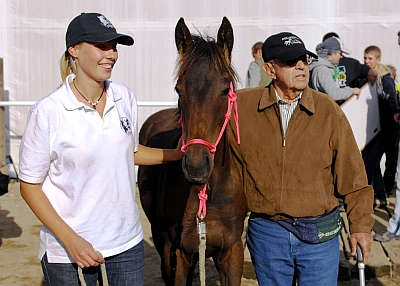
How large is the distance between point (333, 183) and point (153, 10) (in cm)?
641

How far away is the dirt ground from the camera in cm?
496

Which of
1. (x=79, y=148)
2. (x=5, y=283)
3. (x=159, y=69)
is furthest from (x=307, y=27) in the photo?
(x=79, y=148)

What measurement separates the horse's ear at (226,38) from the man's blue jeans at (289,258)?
872 millimetres

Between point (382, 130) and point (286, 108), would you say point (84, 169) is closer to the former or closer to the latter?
point (286, 108)

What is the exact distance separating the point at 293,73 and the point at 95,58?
93 cm

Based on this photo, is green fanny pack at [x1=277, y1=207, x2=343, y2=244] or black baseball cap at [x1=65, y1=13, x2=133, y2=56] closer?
black baseball cap at [x1=65, y1=13, x2=133, y2=56]

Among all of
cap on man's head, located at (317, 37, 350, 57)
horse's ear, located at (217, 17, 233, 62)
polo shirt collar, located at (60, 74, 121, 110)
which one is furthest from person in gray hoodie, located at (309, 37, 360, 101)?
polo shirt collar, located at (60, 74, 121, 110)

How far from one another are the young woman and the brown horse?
33cm

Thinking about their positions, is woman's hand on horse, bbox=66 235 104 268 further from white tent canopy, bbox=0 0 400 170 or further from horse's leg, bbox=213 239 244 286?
white tent canopy, bbox=0 0 400 170

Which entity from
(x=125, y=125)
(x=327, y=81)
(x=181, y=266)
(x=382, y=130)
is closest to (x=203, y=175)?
(x=125, y=125)

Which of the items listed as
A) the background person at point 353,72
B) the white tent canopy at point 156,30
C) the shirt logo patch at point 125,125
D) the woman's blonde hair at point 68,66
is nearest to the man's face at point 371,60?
the background person at point 353,72

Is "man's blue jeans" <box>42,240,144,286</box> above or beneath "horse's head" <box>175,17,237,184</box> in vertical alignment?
beneath

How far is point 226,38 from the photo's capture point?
3.04 m

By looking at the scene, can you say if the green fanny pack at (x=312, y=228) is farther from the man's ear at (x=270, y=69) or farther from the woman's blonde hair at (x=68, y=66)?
the woman's blonde hair at (x=68, y=66)
